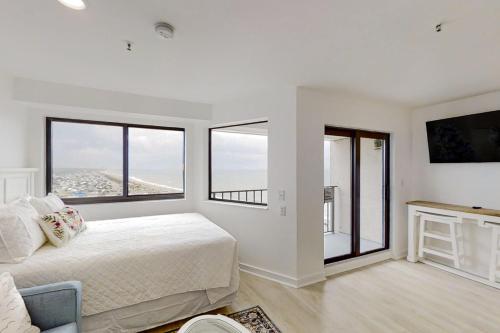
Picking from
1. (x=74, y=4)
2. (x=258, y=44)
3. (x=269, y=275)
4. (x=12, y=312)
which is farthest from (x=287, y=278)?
(x=74, y=4)

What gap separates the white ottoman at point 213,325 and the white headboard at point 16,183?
7.53 ft

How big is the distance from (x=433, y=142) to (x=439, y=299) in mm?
2188

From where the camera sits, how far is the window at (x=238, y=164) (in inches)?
133

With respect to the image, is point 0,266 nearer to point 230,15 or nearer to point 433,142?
point 230,15

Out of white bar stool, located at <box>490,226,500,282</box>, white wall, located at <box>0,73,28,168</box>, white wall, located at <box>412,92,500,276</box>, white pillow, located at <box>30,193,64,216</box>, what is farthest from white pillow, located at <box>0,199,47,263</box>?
white wall, located at <box>412,92,500,276</box>

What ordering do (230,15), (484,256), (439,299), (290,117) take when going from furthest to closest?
(484,256), (290,117), (439,299), (230,15)

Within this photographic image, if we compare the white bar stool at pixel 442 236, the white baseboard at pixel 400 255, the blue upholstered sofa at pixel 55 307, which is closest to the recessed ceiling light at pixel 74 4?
the blue upholstered sofa at pixel 55 307

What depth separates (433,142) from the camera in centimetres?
348

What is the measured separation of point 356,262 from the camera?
10.8 feet

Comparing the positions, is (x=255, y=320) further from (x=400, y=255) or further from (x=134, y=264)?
(x=400, y=255)

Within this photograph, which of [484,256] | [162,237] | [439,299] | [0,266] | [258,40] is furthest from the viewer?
[484,256]

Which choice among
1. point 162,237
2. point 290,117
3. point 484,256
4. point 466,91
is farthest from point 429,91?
point 162,237

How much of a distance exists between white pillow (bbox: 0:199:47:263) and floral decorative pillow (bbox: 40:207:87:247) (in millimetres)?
71

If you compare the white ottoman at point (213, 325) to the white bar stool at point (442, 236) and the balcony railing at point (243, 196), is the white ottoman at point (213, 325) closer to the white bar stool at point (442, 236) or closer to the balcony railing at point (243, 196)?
the balcony railing at point (243, 196)
